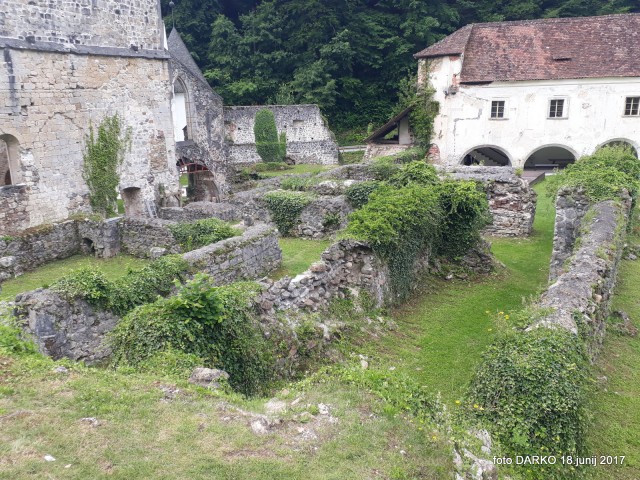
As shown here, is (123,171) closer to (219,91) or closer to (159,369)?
(159,369)

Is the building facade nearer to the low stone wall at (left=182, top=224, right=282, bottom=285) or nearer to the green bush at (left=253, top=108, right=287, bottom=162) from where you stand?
the green bush at (left=253, top=108, right=287, bottom=162)

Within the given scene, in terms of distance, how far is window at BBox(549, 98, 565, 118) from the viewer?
27250 mm

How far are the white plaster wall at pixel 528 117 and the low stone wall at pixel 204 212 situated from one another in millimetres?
16512

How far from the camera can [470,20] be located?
44.0 m

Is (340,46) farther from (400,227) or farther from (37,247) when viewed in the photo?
(400,227)

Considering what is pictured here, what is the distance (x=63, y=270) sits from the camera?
12445mm

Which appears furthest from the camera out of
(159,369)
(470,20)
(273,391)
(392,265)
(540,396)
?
(470,20)

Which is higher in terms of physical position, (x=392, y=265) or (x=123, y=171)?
(x=123, y=171)

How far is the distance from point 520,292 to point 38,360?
9284mm

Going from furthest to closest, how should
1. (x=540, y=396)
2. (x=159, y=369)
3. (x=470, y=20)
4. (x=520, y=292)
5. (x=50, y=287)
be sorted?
(x=470, y=20), (x=520, y=292), (x=50, y=287), (x=159, y=369), (x=540, y=396)

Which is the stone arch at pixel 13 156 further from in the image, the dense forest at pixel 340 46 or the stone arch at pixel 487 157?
the dense forest at pixel 340 46

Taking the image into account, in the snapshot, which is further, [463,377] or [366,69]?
[366,69]

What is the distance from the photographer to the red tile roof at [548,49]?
26.6 meters

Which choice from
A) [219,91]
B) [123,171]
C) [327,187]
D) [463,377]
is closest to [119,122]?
[123,171]
